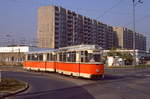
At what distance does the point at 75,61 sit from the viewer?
26.8m

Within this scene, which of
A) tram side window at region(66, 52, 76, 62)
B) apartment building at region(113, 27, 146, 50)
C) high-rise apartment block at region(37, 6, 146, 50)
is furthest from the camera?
apartment building at region(113, 27, 146, 50)

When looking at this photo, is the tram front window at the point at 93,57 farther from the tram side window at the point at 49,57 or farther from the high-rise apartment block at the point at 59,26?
the high-rise apartment block at the point at 59,26

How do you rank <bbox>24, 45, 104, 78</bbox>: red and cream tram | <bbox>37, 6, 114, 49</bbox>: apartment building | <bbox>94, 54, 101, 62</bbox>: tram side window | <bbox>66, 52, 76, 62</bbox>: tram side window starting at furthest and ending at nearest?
<bbox>37, 6, 114, 49</bbox>: apartment building < <bbox>66, 52, 76, 62</bbox>: tram side window < <bbox>94, 54, 101, 62</bbox>: tram side window < <bbox>24, 45, 104, 78</bbox>: red and cream tram

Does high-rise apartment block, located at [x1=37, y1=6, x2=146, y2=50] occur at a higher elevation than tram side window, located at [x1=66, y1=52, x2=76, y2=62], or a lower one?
higher

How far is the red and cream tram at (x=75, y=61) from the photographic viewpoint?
24594 mm

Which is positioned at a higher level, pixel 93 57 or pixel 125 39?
pixel 125 39

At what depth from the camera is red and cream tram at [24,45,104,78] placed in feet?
80.7

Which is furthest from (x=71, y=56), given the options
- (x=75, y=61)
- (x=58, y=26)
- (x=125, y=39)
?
(x=125, y=39)

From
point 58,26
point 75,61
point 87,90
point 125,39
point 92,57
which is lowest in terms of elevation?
point 87,90

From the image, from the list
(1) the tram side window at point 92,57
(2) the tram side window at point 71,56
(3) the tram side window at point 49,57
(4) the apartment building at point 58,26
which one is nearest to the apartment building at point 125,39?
(4) the apartment building at point 58,26

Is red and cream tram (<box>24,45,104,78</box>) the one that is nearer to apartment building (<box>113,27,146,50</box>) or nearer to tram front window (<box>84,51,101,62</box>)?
tram front window (<box>84,51,101,62</box>)

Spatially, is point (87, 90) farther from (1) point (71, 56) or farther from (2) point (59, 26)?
(2) point (59, 26)

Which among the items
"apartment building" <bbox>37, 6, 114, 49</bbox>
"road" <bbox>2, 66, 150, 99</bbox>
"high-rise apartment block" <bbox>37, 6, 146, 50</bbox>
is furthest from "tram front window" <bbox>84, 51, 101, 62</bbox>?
"apartment building" <bbox>37, 6, 114, 49</bbox>

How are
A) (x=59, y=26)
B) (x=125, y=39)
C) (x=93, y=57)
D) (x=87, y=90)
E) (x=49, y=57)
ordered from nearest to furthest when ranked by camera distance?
(x=87, y=90)
(x=93, y=57)
(x=49, y=57)
(x=59, y=26)
(x=125, y=39)
